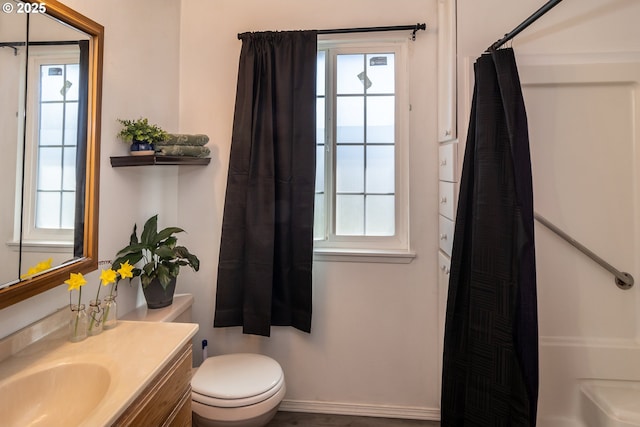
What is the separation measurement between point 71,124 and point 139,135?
1.08 feet

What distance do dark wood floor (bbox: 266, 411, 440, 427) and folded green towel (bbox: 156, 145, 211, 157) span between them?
5.17 ft

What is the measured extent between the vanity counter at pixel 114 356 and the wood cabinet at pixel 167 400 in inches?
1.2

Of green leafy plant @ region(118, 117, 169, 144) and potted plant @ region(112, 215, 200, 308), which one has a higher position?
green leafy plant @ region(118, 117, 169, 144)

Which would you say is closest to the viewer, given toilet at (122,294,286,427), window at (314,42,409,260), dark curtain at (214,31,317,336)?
toilet at (122,294,286,427)

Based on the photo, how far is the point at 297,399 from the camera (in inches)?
77.7

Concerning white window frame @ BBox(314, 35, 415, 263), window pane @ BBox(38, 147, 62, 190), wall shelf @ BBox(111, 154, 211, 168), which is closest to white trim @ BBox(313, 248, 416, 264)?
white window frame @ BBox(314, 35, 415, 263)

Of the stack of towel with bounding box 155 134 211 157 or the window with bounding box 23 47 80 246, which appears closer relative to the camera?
the window with bounding box 23 47 80 246

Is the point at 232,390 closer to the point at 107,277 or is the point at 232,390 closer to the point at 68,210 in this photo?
the point at 107,277

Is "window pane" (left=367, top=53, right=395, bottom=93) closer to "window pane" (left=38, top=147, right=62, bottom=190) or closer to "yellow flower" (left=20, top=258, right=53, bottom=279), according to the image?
"window pane" (left=38, top=147, right=62, bottom=190)

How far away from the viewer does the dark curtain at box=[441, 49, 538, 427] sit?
1.19 meters

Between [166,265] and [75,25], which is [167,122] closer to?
[75,25]

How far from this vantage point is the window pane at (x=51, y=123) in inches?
44.4

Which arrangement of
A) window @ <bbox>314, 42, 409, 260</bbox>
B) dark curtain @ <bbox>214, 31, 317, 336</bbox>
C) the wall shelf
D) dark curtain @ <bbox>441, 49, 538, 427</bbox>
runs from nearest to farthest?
dark curtain @ <bbox>441, 49, 538, 427</bbox>, the wall shelf, dark curtain @ <bbox>214, 31, 317, 336</bbox>, window @ <bbox>314, 42, 409, 260</bbox>

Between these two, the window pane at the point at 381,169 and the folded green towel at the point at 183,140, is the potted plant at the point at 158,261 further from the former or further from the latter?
the window pane at the point at 381,169
